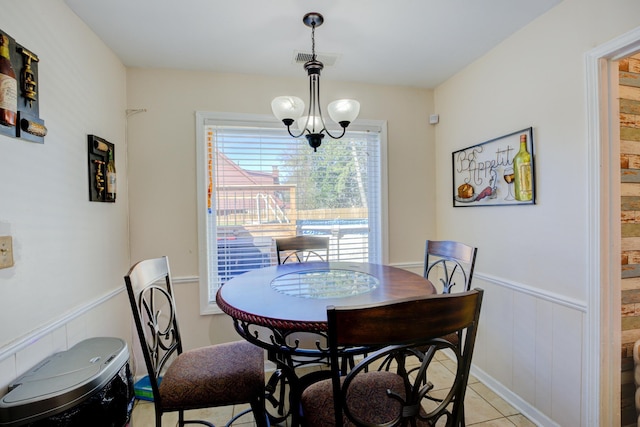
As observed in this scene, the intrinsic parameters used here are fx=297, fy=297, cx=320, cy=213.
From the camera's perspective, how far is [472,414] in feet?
6.30

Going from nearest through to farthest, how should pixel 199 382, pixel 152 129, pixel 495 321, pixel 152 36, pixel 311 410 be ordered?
pixel 311 410
pixel 199 382
pixel 152 36
pixel 495 321
pixel 152 129

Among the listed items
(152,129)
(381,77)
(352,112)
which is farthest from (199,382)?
(381,77)

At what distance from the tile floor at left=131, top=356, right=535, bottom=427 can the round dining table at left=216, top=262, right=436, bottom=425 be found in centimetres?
32

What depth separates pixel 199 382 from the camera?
133 cm

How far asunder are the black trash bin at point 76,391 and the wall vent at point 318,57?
2.13m

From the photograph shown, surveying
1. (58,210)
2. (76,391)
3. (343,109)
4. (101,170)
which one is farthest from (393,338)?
(101,170)

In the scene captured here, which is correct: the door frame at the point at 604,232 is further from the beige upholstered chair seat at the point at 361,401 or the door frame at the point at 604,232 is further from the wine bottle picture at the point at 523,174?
the beige upholstered chair seat at the point at 361,401

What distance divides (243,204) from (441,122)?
1.97 meters

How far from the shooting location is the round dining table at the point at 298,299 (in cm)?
119

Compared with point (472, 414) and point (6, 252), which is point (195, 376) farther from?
point (472, 414)

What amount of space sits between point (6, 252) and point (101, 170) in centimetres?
88

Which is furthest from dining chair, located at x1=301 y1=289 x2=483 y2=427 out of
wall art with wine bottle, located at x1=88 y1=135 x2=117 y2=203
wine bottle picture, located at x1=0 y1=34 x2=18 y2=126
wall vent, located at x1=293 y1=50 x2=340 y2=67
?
wall vent, located at x1=293 y1=50 x2=340 y2=67

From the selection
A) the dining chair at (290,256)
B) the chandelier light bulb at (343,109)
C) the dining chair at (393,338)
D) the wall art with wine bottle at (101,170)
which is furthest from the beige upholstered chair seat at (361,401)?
the wall art with wine bottle at (101,170)

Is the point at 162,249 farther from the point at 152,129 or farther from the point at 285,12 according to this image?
the point at 285,12
